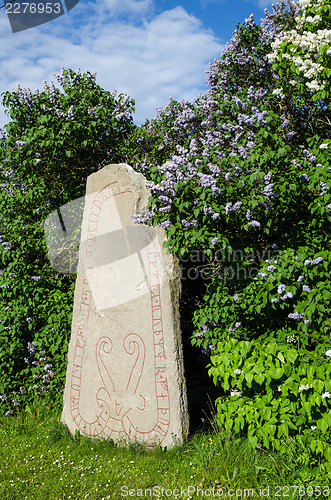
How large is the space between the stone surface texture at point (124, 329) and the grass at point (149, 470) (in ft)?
0.63

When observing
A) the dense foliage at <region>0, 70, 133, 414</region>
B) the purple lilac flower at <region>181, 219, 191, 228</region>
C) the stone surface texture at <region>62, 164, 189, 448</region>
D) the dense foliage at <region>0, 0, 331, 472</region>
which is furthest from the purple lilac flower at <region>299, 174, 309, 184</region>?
the dense foliage at <region>0, 70, 133, 414</region>

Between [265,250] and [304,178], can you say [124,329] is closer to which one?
[265,250]

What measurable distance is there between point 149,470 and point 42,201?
146 inches

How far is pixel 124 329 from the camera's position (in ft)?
13.4

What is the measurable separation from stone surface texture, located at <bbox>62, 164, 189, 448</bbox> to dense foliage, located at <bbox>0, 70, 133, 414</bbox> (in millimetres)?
672

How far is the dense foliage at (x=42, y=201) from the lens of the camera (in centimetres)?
494

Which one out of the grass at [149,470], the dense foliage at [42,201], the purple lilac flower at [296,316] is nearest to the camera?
the grass at [149,470]

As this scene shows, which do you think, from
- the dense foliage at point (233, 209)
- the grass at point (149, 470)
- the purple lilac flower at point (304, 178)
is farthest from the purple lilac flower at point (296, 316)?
the purple lilac flower at point (304, 178)

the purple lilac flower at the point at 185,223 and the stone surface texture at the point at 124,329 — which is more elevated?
the purple lilac flower at the point at 185,223

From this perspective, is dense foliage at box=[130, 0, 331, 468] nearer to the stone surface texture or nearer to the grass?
the grass

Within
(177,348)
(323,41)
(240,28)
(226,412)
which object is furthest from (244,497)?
(240,28)

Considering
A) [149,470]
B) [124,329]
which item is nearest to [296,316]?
[124,329]

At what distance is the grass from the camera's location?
123 inches

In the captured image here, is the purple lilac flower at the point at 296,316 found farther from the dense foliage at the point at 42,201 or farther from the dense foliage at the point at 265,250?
the dense foliage at the point at 42,201
